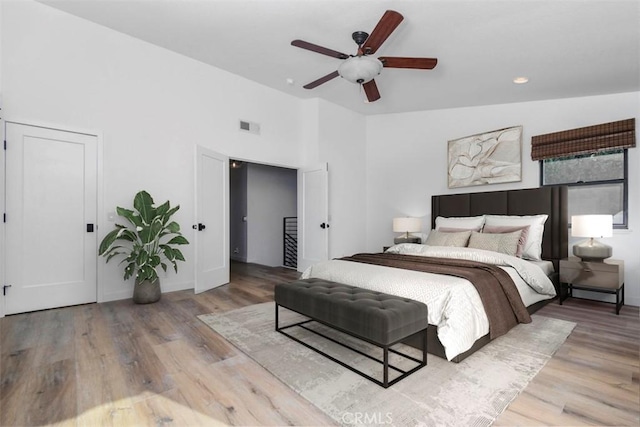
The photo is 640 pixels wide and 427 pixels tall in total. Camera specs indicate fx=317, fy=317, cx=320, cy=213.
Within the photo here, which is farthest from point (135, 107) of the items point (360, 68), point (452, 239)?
point (452, 239)

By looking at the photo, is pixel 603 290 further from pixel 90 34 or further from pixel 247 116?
pixel 90 34

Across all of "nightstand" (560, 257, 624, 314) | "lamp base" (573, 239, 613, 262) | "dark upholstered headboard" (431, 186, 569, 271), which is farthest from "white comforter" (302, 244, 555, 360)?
"dark upholstered headboard" (431, 186, 569, 271)

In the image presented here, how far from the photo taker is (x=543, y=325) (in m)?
2.93

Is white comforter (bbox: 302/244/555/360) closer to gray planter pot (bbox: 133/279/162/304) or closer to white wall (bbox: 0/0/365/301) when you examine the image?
gray planter pot (bbox: 133/279/162/304)

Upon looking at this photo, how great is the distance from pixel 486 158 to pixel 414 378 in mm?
3910

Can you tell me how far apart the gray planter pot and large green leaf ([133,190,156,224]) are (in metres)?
0.73

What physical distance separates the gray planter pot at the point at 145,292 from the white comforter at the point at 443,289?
2.03 metres

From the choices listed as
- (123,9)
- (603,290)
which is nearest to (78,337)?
(123,9)

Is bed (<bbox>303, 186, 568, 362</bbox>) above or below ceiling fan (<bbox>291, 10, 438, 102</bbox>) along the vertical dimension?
below

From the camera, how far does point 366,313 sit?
1966 millimetres

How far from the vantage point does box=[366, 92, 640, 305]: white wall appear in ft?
12.2

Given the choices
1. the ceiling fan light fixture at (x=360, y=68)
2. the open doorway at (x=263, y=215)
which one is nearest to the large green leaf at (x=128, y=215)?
the ceiling fan light fixture at (x=360, y=68)

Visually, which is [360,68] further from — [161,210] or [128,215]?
[128,215]

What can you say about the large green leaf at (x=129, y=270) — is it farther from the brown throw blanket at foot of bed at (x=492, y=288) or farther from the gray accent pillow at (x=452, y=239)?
the gray accent pillow at (x=452, y=239)
